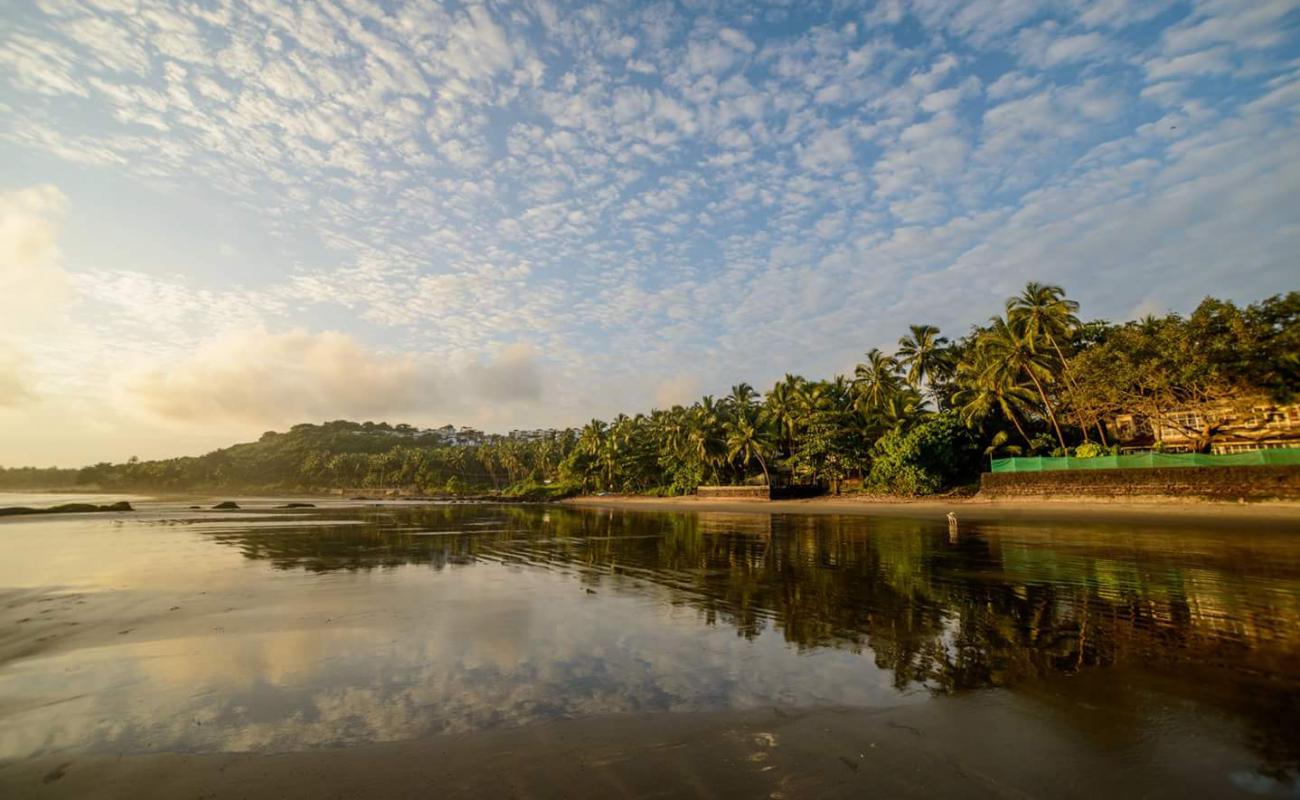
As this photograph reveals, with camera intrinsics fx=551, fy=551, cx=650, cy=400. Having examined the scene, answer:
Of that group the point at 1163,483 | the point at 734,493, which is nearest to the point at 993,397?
the point at 1163,483

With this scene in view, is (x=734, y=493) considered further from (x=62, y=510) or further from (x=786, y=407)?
(x=62, y=510)

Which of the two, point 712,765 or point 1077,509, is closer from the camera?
point 712,765

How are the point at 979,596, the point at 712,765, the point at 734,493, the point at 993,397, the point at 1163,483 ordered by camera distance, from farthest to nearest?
1. the point at 734,493
2. the point at 993,397
3. the point at 1163,483
4. the point at 979,596
5. the point at 712,765

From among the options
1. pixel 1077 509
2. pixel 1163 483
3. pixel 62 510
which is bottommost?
pixel 1077 509

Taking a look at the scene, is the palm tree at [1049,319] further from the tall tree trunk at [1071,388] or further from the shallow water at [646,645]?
the shallow water at [646,645]

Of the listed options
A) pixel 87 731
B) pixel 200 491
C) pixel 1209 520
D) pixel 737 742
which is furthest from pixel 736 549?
pixel 200 491

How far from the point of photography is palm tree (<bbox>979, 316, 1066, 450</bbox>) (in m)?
47.2

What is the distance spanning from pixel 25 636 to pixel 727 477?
71.6 metres

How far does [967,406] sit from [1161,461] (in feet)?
54.5

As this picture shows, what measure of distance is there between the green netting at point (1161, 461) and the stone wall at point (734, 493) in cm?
2552

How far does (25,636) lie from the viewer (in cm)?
979

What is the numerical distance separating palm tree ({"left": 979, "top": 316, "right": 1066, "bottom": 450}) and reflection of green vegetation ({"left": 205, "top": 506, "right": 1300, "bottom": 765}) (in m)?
28.0

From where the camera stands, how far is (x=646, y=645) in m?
9.07

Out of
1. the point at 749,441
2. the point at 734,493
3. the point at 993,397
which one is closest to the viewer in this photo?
the point at 993,397
